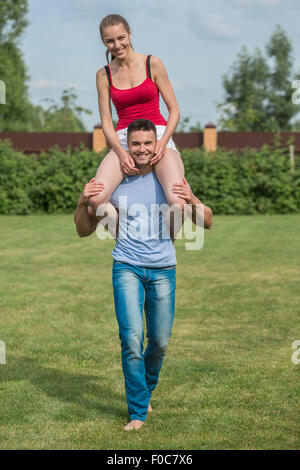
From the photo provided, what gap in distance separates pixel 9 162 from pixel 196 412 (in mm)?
20648

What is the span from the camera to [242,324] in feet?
29.2

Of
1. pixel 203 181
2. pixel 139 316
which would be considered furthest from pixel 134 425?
pixel 203 181

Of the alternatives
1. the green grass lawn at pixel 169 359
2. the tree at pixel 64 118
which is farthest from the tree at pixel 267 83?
the green grass lawn at pixel 169 359

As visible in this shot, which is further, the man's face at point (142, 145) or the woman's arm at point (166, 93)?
the woman's arm at point (166, 93)

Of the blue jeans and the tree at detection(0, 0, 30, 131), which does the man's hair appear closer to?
the blue jeans

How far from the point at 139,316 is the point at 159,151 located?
121 centimetres

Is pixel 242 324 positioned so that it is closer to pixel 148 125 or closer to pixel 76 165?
pixel 148 125

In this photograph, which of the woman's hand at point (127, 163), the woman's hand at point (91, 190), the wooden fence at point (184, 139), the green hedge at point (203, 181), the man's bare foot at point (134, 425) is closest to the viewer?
the woman's hand at point (91, 190)

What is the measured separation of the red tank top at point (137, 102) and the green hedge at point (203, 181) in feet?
64.1

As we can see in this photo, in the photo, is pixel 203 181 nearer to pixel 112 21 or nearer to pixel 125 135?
pixel 125 135

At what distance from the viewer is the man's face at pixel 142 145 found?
492 cm

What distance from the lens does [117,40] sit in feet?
16.2

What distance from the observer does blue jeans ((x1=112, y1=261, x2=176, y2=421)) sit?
16.2 ft

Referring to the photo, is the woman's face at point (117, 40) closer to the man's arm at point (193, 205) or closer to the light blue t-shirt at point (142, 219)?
the light blue t-shirt at point (142, 219)
